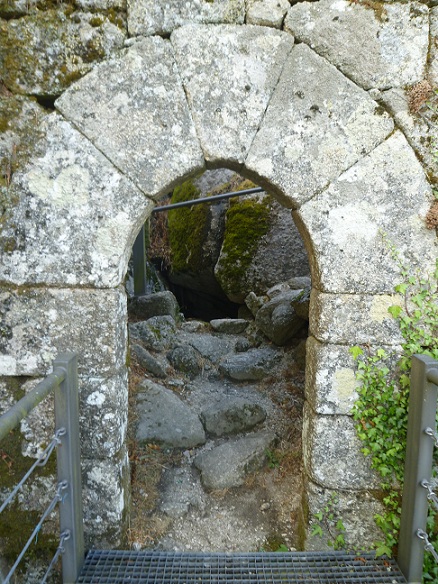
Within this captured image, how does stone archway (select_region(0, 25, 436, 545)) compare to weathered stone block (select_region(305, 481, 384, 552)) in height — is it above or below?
above

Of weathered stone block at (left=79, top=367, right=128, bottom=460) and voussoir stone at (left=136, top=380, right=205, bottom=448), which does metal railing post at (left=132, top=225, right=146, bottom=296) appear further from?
weathered stone block at (left=79, top=367, right=128, bottom=460)

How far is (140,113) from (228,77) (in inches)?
18.7

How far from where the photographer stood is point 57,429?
1836 mm

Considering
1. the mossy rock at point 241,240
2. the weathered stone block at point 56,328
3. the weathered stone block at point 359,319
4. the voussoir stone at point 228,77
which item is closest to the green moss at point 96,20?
the voussoir stone at point 228,77

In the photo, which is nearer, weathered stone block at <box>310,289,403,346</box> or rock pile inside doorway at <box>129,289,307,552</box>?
weathered stone block at <box>310,289,403,346</box>

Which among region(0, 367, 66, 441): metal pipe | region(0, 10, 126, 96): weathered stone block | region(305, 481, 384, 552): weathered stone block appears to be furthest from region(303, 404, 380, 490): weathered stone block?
region(0, 10, 126, 96): weathered stone block

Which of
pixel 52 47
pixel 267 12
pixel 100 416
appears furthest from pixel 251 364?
pixel 52 47

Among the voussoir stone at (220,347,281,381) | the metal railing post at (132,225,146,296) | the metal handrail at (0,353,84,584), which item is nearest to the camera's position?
the metal handrail at (0,353,84,584)

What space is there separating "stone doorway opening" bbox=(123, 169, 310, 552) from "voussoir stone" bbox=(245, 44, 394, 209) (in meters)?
1.87

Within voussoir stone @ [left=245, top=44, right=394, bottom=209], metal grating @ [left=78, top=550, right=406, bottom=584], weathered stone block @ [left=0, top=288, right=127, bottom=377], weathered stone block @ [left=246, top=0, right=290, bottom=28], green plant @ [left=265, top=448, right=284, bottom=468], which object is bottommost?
metal grating @ [left=78, top=550, right=406, bottom=584]

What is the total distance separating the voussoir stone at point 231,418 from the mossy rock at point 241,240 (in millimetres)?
2164

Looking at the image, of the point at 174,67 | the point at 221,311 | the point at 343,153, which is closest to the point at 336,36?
the point at 343,153

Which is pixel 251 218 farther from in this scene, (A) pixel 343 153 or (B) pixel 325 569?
(B) pixel 325 569

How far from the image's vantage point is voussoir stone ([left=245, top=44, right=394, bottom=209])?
205 cm
